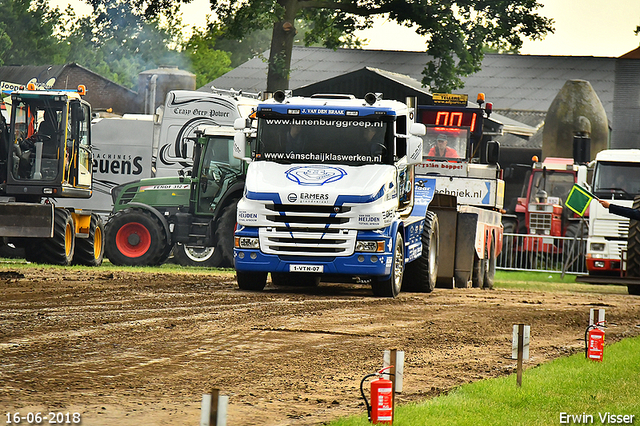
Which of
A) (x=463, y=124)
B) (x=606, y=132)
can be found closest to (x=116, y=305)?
(x=463, y=124)

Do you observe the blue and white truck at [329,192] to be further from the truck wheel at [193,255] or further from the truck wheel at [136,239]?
the truck wheel at [193,255]

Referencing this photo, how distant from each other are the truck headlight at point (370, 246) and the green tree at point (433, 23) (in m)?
17.2

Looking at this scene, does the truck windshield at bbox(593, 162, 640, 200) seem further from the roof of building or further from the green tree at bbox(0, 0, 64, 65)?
the green tree at bbox(0, 0, 64, 65)

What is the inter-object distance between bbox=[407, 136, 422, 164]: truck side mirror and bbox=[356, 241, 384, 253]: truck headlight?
181 centimetres

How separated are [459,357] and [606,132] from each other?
42698 millimetres

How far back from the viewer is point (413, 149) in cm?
1650

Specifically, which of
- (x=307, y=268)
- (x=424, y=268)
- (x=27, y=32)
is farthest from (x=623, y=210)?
(x=27, y=32)

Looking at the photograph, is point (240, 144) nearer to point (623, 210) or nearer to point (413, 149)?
point (413, 149)

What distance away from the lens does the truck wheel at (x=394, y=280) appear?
631 inches

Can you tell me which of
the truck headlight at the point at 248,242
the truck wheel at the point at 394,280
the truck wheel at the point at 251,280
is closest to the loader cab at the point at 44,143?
the truck wheel at the point at 251,280

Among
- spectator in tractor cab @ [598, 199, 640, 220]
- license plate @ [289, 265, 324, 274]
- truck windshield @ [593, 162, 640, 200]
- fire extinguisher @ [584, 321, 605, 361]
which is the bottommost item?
fire extinguisher @ [584, 321, 605, 361]

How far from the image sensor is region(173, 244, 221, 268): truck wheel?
26.0 metres

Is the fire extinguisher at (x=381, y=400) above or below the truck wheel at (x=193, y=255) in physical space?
above

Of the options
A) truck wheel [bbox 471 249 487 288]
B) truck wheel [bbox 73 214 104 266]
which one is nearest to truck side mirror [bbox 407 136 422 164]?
truck wheel [bbox 471 249 487 288]
